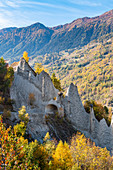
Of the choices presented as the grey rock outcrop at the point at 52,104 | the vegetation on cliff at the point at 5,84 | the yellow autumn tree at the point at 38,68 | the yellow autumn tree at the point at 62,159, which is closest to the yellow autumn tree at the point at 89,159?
the yellow autumn tree at the point at 62,159

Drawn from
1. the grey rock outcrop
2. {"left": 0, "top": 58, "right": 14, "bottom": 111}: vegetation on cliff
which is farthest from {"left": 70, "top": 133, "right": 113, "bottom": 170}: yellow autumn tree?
{"left": 0, "top": 58, "right": 14, "bottom": 111}: vegetation on cliff

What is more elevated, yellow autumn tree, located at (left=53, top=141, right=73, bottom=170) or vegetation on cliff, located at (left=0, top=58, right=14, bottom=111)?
vegetation on cliff, located at (left=0, top=58, right=14, bottom=111)

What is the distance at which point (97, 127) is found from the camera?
131 feet

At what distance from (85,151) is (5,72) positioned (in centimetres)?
2559

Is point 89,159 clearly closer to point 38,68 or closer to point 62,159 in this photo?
point 62,159

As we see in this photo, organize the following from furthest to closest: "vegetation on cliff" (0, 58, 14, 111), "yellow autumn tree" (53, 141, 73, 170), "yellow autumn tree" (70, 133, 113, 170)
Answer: "vegetation on cliff" (0, 58, 14, 111) → "yellow autumn tree" (70, 133, 113, 170) → "yellow autumn tree" (53, 141, 73, 170)

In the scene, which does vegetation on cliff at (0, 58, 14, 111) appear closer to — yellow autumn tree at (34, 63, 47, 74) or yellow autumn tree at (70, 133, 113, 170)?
yellow autumn tree at (70, 133, 113, 170)

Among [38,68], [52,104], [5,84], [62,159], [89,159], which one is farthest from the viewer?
[38,68]

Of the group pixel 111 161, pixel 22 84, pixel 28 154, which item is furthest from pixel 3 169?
pixel 22 84

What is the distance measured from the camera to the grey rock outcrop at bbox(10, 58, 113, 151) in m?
37.3

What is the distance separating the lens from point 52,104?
40250 millimetres

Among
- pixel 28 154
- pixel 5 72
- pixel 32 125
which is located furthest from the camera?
pixel 5 72

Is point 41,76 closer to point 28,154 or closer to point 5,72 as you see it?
point 5,72

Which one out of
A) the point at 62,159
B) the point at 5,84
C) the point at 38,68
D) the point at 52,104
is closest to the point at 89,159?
the point at 62,159
